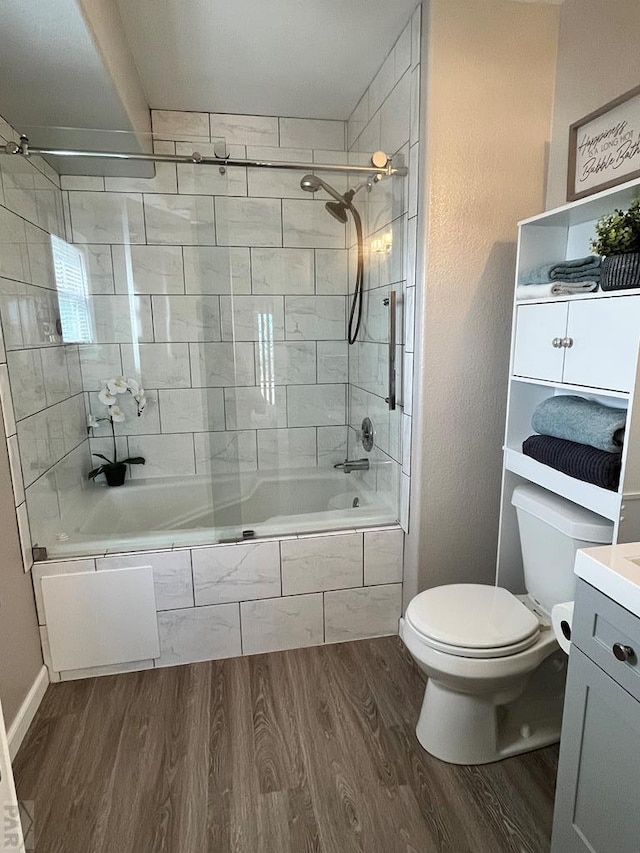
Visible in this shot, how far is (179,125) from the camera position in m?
2.79

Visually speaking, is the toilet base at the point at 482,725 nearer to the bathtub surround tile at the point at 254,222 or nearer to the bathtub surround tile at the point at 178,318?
the bathtub surround tile at the point at 178,318

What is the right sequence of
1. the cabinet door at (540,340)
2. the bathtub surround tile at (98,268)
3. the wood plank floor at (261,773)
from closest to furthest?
the wood plank floor at (261,773), the cabinet door at (540,340), the bathtub surround tile at (98,268)

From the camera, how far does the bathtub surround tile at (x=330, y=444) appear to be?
3.08 meters

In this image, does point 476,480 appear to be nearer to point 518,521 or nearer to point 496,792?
point 518,521

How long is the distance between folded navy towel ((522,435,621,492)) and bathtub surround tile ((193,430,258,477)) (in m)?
1.55

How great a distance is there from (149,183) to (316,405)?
1.49m

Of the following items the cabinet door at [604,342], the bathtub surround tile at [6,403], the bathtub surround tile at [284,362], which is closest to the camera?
the cabinet door at [604,342]

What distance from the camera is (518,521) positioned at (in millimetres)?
1856

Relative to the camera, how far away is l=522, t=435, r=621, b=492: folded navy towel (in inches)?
54.0

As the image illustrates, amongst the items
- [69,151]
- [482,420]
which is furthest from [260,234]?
[482,420]

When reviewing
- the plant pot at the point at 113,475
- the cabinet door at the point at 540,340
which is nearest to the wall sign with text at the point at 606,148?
the cabinet door at the point at 540,340

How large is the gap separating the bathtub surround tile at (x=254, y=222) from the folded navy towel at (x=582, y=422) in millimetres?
1869

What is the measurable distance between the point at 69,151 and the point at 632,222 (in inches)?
79.8

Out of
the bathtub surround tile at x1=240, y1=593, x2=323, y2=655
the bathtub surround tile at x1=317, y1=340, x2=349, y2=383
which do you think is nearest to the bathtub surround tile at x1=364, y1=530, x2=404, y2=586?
Answer: the bathtub surround tile at x1=240, y1=593, x2=323, y2=655
